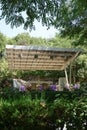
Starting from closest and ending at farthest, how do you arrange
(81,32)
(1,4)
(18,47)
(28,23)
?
(1,4) → (28,23) → (81,32) → (18,47)

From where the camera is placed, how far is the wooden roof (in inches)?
619

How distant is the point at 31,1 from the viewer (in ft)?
22.5

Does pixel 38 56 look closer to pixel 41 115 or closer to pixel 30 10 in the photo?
pixel 30 10

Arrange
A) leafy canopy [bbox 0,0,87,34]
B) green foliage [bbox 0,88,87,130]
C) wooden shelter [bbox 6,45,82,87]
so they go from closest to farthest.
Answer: green foliage [bbox 0,88,87,130]
leafy canopy [bbox 0,0,87,34]
wooden shelter [bbox 6,45,82,87]

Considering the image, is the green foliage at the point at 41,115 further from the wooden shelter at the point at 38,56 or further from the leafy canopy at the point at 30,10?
the wooden shelter at the point at 38,56

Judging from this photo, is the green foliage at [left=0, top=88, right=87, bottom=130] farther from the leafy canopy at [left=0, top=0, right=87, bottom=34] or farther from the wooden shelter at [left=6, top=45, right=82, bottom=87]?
the wooden shelter at [left=6, top=45, right=82, bottom=87]

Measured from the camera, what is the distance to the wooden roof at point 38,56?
15731mm

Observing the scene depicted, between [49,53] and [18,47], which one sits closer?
[18,47]

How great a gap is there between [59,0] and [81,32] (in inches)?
258

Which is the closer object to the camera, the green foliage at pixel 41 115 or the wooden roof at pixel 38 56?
the green foliage at pixel 41 115

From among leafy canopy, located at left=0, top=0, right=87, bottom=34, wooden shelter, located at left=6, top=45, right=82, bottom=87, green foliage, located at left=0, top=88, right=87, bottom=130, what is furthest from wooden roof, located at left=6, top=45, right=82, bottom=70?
green foliage, located at left=0, top=88, right=87, bottom=130

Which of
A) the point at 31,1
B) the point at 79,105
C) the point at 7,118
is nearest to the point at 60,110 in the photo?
the point at 79,105

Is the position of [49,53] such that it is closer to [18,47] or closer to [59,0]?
[18,47]

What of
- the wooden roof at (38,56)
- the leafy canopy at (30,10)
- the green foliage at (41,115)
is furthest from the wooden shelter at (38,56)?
the green foliage at (41,115)
